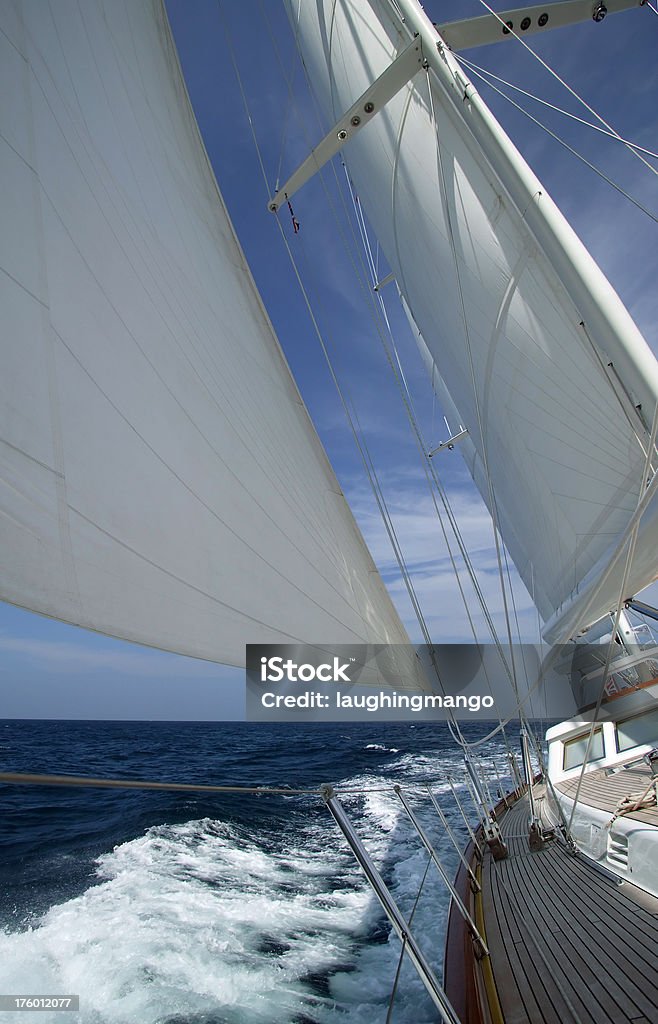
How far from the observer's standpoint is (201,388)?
3.03 meters

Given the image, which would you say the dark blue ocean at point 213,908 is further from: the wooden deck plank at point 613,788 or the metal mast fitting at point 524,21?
the metal mast fitting at point 524,21

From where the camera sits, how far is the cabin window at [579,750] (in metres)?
6.93

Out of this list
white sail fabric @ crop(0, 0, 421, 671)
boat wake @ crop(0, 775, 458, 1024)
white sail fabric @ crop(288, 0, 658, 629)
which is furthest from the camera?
boat wake @ crop(0, 775, 458, 1024)

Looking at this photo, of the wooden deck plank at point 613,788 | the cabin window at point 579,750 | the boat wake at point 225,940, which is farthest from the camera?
the cabin window at point 579,750

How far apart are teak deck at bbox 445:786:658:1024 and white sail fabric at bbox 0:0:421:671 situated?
1.75m

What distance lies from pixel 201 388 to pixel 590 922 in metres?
3.79

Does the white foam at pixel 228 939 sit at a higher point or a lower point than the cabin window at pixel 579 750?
lower

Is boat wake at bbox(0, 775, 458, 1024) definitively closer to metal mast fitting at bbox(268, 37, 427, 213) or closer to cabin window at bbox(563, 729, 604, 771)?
cabin window at bbox(563, 729, 604, 771)

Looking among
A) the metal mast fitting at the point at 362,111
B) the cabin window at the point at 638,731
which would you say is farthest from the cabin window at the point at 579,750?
the metal mast fitting at the point at 362,111

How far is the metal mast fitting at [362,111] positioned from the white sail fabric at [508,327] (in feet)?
0.83

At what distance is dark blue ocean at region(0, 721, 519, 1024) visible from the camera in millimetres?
3891

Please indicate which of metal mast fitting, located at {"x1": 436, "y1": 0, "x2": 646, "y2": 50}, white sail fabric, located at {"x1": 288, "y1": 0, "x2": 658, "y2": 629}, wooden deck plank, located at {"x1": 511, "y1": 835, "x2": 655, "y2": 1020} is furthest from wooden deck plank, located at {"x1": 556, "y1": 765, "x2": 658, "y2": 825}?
metal mast fitting, located at {"x1": 436, "y1": 0, "x2": 646, "y2": 50}

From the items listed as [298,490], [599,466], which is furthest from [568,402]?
[298,490]

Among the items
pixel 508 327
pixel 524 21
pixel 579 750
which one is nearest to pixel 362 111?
pixel 524 21
